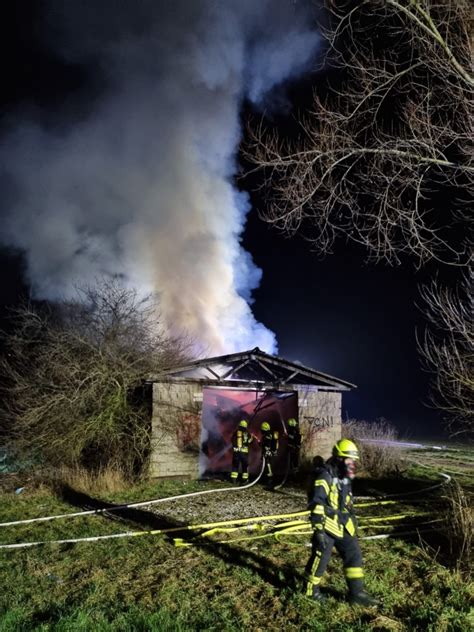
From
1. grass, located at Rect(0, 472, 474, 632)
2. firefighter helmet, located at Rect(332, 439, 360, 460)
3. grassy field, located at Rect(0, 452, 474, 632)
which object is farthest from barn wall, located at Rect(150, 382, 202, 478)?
firefighter helmet, located at Rect(332, 439, 360, 460)

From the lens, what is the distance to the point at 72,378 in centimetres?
1489

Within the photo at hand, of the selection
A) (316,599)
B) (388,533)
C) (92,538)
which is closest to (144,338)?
(92,538)

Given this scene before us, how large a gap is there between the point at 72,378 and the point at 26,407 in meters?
1.87

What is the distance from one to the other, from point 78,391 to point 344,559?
37.2 feet

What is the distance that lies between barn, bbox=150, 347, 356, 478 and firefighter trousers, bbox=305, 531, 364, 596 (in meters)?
9.30

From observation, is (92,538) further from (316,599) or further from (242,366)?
(242,366)

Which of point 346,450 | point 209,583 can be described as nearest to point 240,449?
point 209,583

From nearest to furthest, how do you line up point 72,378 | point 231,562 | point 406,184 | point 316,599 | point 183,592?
point 316,599
point 183,592
point 231,562
point 406,184
point 72,378

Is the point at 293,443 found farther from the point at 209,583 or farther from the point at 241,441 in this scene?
the point at 209,583

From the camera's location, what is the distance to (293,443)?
14742 mm

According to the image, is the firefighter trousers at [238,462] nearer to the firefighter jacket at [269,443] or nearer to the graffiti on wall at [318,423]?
the firefighter jacket at [269,443]

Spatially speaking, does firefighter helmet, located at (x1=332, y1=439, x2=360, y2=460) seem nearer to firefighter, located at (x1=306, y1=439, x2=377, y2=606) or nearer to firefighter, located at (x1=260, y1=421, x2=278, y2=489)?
firefighter, located at (x1=306, y1=439, x2=377, y2=606)

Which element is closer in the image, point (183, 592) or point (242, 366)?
point (183, 592)

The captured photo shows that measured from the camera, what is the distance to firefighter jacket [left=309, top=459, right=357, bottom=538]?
4.91 meters
